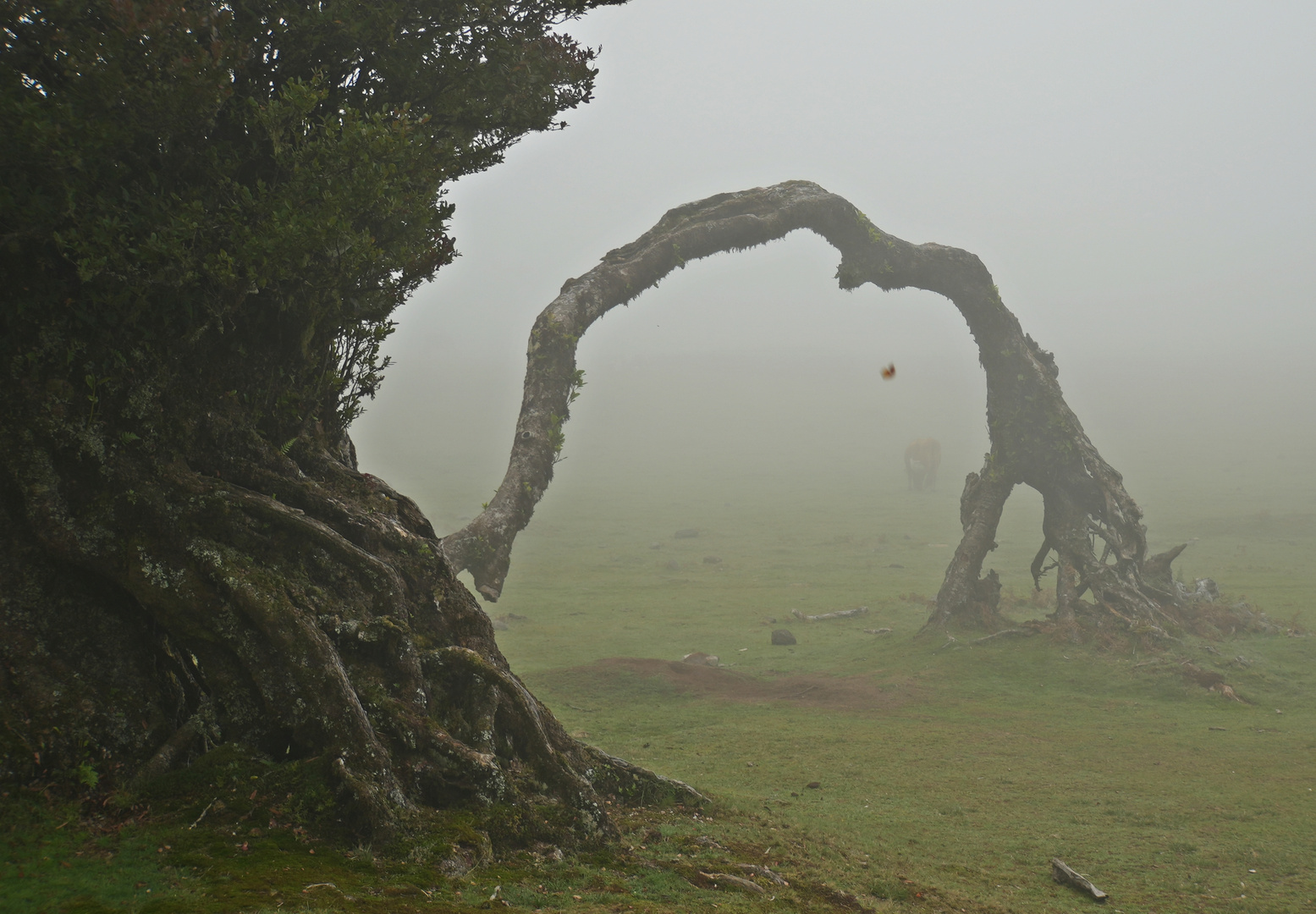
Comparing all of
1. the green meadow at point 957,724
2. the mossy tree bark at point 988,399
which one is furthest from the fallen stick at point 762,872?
the mossy tree bark at point 988,399

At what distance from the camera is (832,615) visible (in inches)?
947

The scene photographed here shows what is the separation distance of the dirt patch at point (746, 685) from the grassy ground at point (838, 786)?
0.08m

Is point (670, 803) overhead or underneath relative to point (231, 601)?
underneath

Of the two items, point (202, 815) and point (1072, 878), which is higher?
point (202, 815)

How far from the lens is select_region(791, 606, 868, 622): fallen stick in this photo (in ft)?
78.2

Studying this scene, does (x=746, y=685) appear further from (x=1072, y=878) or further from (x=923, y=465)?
(x=923, y=465)

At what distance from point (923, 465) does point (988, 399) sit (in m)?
34.9

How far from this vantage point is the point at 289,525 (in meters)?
6.80

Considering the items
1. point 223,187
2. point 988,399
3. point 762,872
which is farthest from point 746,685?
Answer: point 223,187

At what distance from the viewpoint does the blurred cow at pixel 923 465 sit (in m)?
55.5

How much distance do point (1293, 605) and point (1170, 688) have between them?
9866 mm

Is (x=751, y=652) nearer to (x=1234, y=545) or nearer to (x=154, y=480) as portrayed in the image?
(x=154, y=480)

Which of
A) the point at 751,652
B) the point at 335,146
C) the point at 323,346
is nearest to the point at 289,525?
the point at 323,346

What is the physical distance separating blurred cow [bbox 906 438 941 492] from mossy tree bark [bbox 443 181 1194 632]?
114 ft
